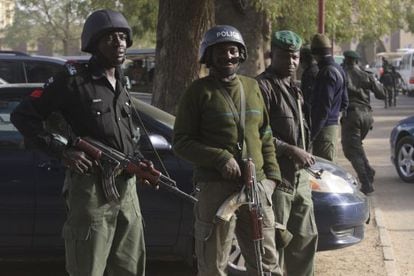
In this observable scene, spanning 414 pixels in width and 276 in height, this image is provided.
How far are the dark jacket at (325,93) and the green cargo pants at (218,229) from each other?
244 cm

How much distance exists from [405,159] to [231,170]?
7045mm

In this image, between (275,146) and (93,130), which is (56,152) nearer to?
(93,130)

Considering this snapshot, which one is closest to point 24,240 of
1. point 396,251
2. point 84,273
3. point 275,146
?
point 84,273

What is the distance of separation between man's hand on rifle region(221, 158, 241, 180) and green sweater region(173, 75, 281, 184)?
2cm

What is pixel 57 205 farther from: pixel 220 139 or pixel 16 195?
pixel 220 139

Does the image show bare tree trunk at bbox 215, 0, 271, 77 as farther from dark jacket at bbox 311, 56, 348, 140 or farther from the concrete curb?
dark jacket at bbox 311, 56, 348, 140

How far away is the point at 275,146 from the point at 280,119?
0.17m

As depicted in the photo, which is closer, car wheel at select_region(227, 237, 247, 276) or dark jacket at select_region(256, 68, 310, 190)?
dark jacket at select_region(256, 68, 310, 190)

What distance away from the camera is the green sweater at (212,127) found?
3.59 meters

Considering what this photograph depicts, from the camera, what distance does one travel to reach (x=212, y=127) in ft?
11.9

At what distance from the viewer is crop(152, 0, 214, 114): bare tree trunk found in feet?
25.7

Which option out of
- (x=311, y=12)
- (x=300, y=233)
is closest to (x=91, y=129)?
(x=300, y=233)

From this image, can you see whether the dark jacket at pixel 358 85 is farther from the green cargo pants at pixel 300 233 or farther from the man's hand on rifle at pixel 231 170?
the man's hand on rifle at pixel 231 170

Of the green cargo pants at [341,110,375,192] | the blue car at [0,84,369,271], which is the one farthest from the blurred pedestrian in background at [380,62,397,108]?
the blue car at [0,84,369,271]
